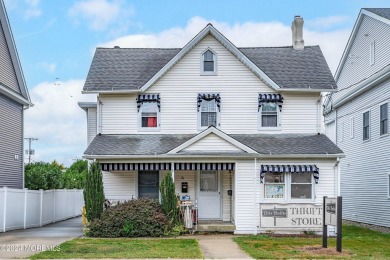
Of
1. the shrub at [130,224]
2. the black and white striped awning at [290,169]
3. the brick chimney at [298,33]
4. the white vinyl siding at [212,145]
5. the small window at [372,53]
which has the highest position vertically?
the brick chimney at [298,33]

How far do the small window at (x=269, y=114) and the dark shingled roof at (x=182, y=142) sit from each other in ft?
1.97

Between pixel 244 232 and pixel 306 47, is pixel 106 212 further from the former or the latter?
pixel 306 47

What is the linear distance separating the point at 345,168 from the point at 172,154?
1332 centimetres

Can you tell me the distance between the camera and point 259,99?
24.4m

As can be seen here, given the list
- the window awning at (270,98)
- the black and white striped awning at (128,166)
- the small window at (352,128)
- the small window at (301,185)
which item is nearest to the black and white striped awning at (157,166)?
the black and white striped awning at (128,166)

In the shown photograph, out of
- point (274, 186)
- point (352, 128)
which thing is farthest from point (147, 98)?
point (352, 128)

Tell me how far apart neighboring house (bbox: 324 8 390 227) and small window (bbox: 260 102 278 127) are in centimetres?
474

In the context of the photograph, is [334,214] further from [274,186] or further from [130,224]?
[130,224]

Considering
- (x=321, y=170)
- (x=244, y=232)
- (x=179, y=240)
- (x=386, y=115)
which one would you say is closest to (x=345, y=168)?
(x=386, y=115)

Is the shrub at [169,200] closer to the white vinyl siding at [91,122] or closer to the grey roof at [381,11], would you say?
the white vinyl siding at [91,122]

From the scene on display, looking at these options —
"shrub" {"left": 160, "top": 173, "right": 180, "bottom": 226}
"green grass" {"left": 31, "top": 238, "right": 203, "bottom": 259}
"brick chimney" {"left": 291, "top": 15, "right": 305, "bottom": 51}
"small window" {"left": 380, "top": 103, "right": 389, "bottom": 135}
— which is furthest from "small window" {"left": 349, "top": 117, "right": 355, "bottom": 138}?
"green grass" {"left": 31, "top": 238, "right": 203, "bottom": 259}

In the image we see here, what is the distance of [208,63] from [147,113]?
10.9ft

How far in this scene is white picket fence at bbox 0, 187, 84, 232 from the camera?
72.9 ft

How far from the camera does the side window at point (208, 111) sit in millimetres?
24391
